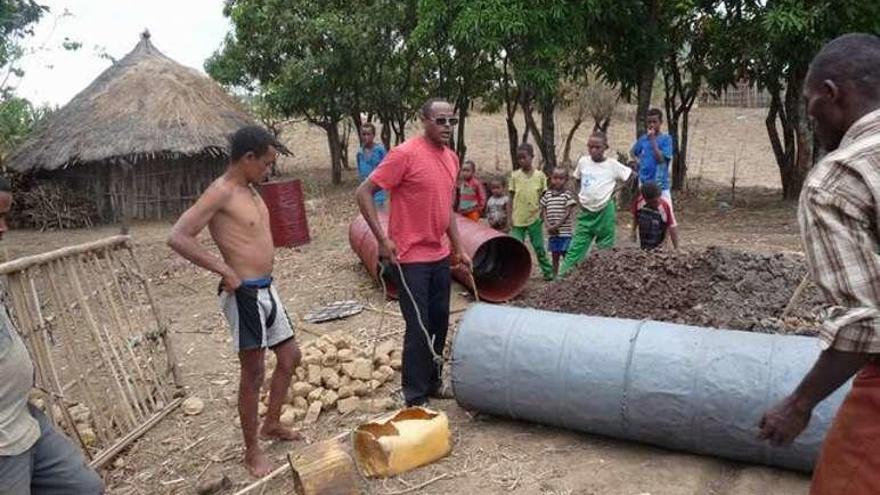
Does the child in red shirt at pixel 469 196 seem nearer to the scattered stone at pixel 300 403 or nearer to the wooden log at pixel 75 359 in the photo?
the scattered stone at pixel 300 403

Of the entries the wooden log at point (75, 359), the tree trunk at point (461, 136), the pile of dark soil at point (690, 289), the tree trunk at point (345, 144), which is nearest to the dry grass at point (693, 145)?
the tree trunk at point (345, 144)

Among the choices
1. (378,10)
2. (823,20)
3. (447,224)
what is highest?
(378,10)

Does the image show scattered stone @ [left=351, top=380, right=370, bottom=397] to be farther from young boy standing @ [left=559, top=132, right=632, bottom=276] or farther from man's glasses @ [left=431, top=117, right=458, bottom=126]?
young boy standing @ [left=559, top=132, right=632, bottom=276]

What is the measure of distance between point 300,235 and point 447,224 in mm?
7124

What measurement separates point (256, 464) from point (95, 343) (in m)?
1.46

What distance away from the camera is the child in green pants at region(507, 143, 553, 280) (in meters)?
7.62

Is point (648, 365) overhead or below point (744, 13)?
below

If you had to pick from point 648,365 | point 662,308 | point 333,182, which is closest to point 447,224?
point 648,365

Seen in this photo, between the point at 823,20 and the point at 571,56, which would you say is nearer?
the point at 823,20

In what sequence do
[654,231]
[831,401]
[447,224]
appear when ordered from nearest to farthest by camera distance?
[831,401], [447,224], [654,231]

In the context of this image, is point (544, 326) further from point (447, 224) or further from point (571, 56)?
point (571, 56)

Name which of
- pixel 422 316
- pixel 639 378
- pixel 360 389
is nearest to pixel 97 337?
pixel 360 389

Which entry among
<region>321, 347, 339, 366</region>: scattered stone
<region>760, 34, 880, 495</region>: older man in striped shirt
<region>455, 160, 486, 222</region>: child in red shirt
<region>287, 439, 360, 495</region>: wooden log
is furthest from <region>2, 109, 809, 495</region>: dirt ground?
<region>760, 34, 880, 495</region>: older man in striped shirt

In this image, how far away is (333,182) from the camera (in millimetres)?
19797
